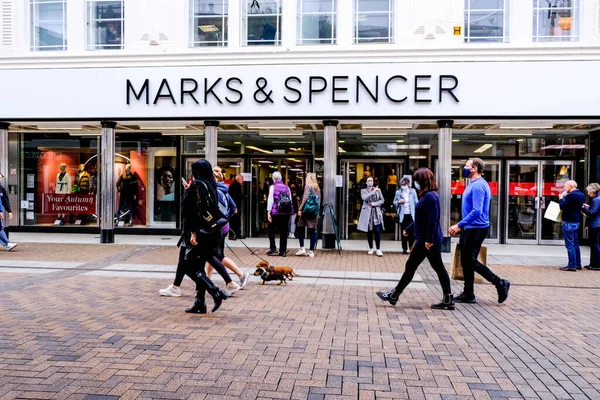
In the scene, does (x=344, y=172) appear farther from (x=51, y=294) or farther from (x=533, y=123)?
(x=51, y=294)

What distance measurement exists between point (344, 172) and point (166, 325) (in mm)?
10512

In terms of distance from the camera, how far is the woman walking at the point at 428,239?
6.45 meters

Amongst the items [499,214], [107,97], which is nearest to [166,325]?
[107,97]

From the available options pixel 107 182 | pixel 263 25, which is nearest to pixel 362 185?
pixel 263 25

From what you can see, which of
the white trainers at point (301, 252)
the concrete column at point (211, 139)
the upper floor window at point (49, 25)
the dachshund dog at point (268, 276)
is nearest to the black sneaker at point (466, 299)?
the dachshund dog at point (268, 276)

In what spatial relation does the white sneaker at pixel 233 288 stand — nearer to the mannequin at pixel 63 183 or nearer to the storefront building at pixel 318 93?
the storefront building at pixel 318 93

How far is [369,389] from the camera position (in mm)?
3850

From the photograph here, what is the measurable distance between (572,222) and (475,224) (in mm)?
4651

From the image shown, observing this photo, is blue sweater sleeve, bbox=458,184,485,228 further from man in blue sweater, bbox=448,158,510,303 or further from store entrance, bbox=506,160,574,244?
store entrance, bbox=506,160,574,244

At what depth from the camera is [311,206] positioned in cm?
1133

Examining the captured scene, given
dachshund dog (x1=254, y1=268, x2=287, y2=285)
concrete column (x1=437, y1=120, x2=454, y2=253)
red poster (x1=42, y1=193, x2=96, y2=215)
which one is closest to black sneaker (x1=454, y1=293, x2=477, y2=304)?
dachshund dog (x1=254, y1=268, x2=287, y2=285)

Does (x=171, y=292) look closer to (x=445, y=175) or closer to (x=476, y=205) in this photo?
(x=476, y=205)

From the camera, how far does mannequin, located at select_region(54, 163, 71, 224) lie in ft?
53.4

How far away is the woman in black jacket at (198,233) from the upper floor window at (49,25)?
10.1 meters
